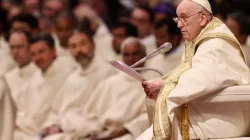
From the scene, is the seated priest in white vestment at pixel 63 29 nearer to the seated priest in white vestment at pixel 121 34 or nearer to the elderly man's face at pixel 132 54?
the seated priest in white vestment at pixel 121 34

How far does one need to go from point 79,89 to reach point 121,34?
113 centimetres

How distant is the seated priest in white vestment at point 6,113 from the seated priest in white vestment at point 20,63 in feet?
5.44

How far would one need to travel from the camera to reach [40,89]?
10430 mm

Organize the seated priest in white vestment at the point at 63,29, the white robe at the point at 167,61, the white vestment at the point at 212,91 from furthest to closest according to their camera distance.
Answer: the seated priest in white vestment at the point at 63,29 → the white robe at the point at 167,61 → the white vestment at the point at 212,91

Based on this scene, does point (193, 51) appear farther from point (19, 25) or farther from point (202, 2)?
point (19, 25)

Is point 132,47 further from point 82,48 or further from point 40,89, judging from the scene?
point 40,89

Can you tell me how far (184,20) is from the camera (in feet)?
22.1

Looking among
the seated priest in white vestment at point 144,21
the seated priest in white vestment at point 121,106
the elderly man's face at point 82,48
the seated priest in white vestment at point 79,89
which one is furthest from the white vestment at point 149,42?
the seated priest in white vestment at point 121,106

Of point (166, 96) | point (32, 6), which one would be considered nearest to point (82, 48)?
point (32, 6)

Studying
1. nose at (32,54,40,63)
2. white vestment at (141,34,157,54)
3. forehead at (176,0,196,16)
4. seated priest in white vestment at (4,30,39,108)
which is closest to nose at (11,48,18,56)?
seated priest in white vestment at (4,30,39,108)

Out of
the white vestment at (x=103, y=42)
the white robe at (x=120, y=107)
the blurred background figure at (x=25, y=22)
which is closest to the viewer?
the white robe at (x=120, y=107)

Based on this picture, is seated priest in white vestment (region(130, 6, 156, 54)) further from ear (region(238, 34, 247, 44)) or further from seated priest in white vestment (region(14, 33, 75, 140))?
ear (region(238, 34, 247, 44))

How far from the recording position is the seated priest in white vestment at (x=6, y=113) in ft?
29.3

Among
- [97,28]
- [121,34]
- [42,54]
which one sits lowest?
[42,54]
